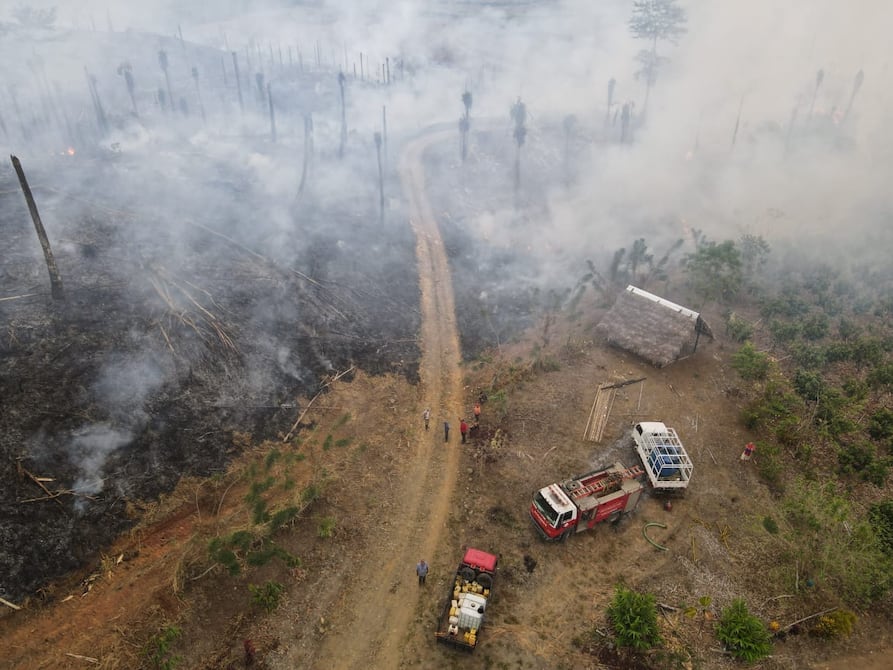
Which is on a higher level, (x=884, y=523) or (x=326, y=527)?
(x=884, y=523)

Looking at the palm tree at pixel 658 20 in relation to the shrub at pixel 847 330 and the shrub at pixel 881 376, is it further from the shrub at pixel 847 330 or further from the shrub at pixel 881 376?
the shrub at pixel 881 376

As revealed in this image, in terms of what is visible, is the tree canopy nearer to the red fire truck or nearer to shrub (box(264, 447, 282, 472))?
the red fire truck

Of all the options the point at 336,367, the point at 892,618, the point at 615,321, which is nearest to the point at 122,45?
the point at 336,367

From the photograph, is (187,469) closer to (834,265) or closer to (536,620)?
(536,620)

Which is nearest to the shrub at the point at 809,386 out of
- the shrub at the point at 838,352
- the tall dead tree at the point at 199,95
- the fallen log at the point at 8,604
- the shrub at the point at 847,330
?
the shrub at the point at 838,352

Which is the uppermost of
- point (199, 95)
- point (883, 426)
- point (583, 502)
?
point (199, 95)

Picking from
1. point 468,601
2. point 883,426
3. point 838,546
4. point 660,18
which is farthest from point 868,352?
point 660,18

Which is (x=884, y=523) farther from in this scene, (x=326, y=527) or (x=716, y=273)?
(x=326, y=527)
